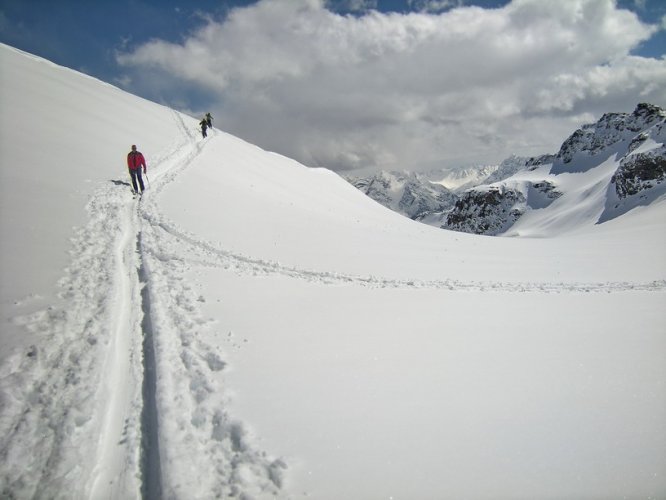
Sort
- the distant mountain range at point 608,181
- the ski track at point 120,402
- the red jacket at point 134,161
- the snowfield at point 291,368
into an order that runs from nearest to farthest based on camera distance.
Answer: the ski track at point 120,402, the snowfield at point 291,368, the red jacket at point 134,161, the distant mountain range at point 608,181

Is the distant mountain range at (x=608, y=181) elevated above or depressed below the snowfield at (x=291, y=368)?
above

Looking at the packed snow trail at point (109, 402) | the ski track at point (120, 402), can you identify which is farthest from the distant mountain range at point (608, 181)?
the packed snow trail at point (109, 402)

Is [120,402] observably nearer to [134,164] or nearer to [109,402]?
[109,402]

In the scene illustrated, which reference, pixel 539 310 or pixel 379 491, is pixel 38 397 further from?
pixel 539 310

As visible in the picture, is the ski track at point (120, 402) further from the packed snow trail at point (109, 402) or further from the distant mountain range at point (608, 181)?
the distant mountain range at point (608, 181)

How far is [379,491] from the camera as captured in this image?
346 cm

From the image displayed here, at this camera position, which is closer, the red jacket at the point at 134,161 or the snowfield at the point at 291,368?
the snowfield at the point at 291,368

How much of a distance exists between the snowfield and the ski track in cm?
2

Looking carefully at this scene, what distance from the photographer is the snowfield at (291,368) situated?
11.9 ft

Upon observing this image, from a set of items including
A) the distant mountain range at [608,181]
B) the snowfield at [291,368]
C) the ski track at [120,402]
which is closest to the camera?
the ski track at [120,402]

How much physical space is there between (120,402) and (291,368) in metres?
2.35

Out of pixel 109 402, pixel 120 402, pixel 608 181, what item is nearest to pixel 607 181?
pixel 608 181

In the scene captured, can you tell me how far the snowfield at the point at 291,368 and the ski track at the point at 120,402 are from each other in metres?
0.02

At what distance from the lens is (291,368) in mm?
5371
